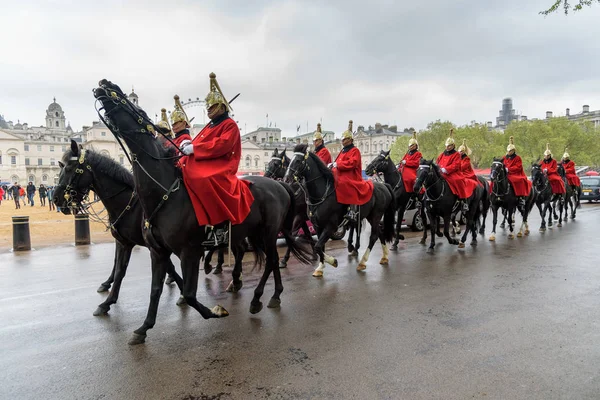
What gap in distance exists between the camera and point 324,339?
4.71 m

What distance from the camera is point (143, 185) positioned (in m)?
4.63

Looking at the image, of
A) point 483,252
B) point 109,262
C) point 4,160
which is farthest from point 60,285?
point 4,160

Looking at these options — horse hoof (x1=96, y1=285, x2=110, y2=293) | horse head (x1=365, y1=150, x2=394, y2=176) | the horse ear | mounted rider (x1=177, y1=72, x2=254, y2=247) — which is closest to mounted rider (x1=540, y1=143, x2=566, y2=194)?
horse head (x1=365, y1=150, x2=394, y2=176)

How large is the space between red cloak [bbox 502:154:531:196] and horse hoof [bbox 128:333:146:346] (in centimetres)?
1196

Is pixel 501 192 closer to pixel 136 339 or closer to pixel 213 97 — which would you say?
pixel 213 97

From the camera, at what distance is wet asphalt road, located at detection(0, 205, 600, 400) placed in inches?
144

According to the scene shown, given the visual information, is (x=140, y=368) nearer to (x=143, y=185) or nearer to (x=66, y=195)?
(x=143, y=185)

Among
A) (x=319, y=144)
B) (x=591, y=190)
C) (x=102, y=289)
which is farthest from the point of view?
(x=591, y=190)

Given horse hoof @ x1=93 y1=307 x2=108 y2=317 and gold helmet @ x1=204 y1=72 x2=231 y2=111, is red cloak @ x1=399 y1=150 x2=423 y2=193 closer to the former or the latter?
gold helmet @ x1=204 y1=72 x2=231 y2=111

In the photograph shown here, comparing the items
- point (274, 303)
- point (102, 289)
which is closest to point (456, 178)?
point (274, 303)

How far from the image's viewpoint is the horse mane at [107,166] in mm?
5734

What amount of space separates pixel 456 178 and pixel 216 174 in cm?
765

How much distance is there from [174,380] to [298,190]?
6.05 meters

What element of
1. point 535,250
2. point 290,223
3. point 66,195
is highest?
point 66,195
